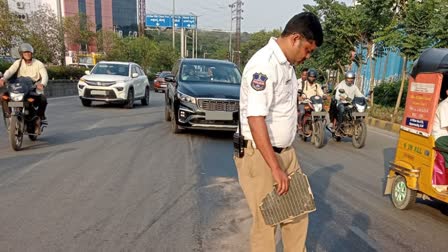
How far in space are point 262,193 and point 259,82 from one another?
0.71m

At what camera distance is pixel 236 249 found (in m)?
3.49

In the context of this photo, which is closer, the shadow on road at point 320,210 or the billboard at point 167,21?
the shadow on road at point 320,210

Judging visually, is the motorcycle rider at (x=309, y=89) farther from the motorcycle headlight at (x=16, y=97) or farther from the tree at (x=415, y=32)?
the motorcycle headlight at (x=16, y=97)

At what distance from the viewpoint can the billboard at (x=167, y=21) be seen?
4634 centimetres

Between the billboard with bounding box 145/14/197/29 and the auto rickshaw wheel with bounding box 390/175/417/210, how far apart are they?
44.2 metres

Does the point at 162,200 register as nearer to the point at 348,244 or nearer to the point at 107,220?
the point at 107,220

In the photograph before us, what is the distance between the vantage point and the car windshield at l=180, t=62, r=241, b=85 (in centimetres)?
977

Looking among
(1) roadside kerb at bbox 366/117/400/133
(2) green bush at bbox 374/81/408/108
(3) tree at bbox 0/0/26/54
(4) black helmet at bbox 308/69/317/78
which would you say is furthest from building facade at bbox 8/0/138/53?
(4) black helmet at bbox 308/69/317/78

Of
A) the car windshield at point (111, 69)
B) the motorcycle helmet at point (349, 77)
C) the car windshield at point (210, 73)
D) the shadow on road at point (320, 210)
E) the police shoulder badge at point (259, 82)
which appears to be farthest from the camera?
the car windshield at point (111, 69)

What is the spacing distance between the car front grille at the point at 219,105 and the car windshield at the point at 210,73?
4.46ft

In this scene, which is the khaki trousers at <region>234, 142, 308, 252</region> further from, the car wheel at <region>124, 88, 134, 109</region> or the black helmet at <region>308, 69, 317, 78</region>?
the car wheel at <region>124, 88, 134, 109</region>

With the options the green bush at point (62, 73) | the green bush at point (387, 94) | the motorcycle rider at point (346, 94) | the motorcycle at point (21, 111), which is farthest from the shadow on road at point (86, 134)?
the green bush at point (62, 73)

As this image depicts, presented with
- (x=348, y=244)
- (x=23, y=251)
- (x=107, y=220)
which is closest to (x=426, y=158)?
(x=348, y=244)

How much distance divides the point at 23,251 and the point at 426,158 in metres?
4.08
